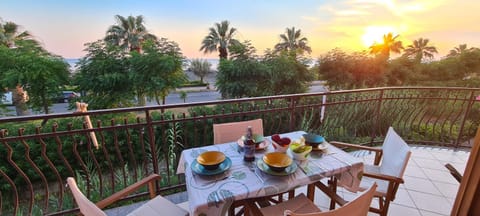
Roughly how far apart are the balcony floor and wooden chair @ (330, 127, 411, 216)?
18.3 inches

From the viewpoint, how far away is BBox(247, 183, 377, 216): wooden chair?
2.69 feet

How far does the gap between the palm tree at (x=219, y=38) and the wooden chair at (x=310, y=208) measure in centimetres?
1217

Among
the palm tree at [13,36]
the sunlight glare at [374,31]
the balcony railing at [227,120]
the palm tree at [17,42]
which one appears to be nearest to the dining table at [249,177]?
the balcony railing at [227,120]

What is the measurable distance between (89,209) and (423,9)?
5087 millimetres

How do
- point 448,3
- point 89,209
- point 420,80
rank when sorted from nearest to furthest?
point 89,209 → point 448,3 → point 420,80

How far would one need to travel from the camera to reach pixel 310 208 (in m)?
1.34

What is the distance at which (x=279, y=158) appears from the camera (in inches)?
51.7

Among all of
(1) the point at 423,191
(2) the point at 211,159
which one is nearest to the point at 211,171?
(2) the point at 211,159

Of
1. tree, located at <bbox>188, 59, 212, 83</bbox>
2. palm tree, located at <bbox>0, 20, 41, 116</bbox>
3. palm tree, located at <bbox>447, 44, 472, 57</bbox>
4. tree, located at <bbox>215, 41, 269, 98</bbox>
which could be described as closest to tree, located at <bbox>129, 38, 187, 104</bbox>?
tree, located at <bbox>215, 41, 269, 98</bbox>

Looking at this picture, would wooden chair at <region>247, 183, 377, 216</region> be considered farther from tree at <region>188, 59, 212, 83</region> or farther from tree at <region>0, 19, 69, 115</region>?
tree at <region>188, 59, 212, 83</region>

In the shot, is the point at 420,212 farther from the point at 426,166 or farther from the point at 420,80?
the point at 420,80

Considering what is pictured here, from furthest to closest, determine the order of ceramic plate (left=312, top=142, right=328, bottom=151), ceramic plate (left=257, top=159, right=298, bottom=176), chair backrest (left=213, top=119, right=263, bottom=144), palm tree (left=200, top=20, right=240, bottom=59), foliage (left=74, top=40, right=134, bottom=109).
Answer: palm tree (left=200, top=20, right=240, bottom=59) → foliage (left=74, top=40, right=134, bottom=109) → chair backrest (left=213, top=119, right=263, bottom=144) → ceramic plate (left=312, top=142, right=328, bottom=151) → ceramic plate (left=257, top=159, right=298, bottom=176)

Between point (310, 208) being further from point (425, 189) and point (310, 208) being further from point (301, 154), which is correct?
point (425, 189)

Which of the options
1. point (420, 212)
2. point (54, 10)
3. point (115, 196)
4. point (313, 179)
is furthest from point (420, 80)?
point (54, 10)
